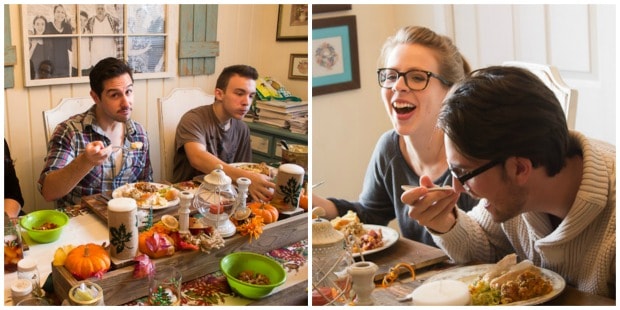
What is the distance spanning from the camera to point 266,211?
1394 millimetres

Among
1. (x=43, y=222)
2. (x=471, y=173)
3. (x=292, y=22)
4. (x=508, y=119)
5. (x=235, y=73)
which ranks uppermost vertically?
(x=292, y=22)

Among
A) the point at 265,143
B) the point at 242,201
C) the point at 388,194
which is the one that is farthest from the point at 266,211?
the point at 388,194

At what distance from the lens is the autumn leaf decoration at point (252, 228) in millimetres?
1323

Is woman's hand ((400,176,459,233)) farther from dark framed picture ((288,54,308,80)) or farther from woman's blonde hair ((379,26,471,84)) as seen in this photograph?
dark framed picture ((288,54,308,80))

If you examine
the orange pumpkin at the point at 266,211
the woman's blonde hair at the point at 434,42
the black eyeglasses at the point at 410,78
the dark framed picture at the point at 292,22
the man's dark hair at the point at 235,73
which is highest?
the dark framed picture at the point at 292,22

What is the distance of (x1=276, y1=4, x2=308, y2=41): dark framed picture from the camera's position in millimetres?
1314

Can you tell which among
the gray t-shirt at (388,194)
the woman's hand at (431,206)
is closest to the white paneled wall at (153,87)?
the gray t-shirt at (388,194)

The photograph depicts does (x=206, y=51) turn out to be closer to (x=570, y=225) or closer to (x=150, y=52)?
(x=150, y=52)

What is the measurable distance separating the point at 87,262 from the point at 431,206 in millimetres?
684

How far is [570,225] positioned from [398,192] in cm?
35

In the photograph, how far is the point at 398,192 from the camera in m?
1.32

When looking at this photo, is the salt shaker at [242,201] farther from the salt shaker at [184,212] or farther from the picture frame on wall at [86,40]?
the picture frame on wall at [86,40]

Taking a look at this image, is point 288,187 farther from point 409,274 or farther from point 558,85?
point 558,85

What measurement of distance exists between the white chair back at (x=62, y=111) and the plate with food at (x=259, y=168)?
37 cm
